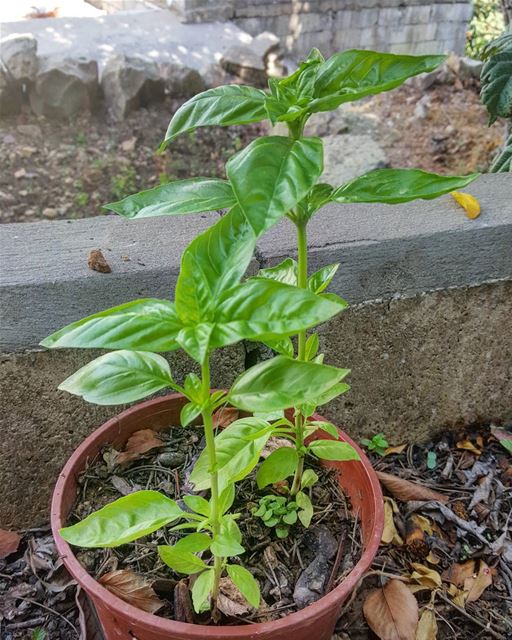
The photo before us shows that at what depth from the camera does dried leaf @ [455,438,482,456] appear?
197cm

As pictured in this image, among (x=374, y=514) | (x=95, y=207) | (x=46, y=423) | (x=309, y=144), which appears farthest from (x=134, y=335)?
(x=95, y=207)

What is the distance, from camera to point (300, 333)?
3.67ft

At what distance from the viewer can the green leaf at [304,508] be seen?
1304mm

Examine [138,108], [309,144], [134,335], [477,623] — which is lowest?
[477,623]

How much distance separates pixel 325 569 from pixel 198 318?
2.09 ft

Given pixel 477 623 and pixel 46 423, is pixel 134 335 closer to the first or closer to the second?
pixel 46 423

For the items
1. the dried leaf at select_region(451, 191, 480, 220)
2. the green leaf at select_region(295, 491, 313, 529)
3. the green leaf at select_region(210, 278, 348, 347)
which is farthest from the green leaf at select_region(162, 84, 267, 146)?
the dried leaf at select_region(451, 191, 480, 220)

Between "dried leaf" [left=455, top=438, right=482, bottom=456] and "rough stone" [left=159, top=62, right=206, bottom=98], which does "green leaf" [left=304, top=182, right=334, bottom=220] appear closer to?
"dried leaf" [left=455, top=438, right=482, bottom=456]

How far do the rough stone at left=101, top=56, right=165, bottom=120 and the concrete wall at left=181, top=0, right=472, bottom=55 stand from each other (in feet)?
7.08

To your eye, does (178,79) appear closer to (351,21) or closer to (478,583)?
(351,21)

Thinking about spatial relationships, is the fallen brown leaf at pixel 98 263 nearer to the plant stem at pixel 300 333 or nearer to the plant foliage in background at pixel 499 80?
the plant stem at pixel 300 333

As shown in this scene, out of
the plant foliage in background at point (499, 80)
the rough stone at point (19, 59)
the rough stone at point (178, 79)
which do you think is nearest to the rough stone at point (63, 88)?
the rough stone at point (19, 59)

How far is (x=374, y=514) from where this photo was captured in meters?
1.26

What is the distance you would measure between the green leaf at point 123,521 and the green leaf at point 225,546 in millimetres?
72
